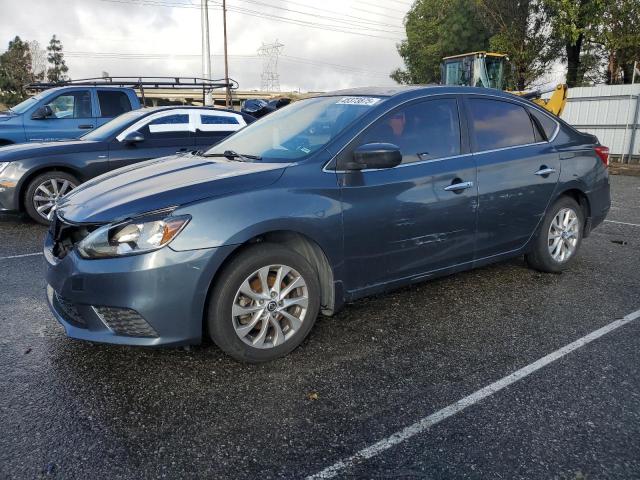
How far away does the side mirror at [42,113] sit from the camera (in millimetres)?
9133

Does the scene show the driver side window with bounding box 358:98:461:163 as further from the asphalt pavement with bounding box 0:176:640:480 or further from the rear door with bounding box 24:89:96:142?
the rear door with bounding box 24:89:96:142

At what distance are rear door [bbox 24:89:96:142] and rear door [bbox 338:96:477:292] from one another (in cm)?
762

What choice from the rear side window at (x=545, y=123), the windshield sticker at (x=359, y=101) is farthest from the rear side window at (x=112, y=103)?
the rear side window at (x=545, y=123)

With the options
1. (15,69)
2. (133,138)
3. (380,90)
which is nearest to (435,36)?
(133,138)

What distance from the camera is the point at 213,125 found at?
8.09 m

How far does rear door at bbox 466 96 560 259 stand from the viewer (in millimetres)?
4051

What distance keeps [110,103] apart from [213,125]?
293 cm

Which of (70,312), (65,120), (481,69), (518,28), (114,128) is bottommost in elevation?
(70,312)

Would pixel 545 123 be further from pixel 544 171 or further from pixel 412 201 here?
pixel 412 201

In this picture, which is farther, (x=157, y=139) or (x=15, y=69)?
(x=15, y=69)

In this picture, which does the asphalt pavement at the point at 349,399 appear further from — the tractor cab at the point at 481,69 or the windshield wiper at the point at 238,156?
the tractor cab at the point at 481,69

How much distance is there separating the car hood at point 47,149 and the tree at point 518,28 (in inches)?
916

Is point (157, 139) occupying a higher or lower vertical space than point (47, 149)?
higher

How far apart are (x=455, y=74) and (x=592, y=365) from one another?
2078 centimetres
